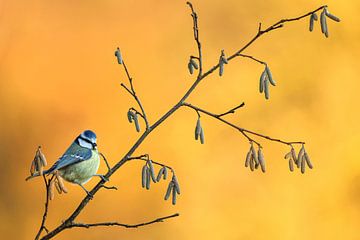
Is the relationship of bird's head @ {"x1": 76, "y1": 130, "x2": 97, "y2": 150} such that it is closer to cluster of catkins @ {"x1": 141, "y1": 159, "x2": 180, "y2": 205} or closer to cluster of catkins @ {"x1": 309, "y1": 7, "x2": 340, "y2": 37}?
cluster of catkins @ {"x1": 141, "y1": 159, "x2": 180, "y2": 205}

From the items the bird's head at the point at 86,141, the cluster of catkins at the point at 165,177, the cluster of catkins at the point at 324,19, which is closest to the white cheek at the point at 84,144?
the bird's head at the point at 86,141

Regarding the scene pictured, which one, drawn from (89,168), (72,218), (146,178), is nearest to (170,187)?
(146,178)

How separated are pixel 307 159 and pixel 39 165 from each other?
38 cm

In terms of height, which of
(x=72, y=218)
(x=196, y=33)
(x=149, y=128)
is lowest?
(x=72, y=218)

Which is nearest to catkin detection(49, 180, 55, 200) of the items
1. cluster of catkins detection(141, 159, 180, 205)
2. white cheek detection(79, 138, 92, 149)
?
cluster of catkins detection(141, 159, 180, 205)

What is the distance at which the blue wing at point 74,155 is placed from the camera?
932 mm

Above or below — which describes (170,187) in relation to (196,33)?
below

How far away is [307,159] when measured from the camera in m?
0.76

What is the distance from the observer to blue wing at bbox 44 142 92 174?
3.06 ft

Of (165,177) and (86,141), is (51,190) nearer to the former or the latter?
(165,177)

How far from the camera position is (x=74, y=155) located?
988 mm

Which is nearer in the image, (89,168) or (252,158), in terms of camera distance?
(252,158)

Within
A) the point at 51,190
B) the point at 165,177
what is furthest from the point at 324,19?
the point at 51,190

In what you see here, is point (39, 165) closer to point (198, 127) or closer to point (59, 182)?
point (59, 182)
